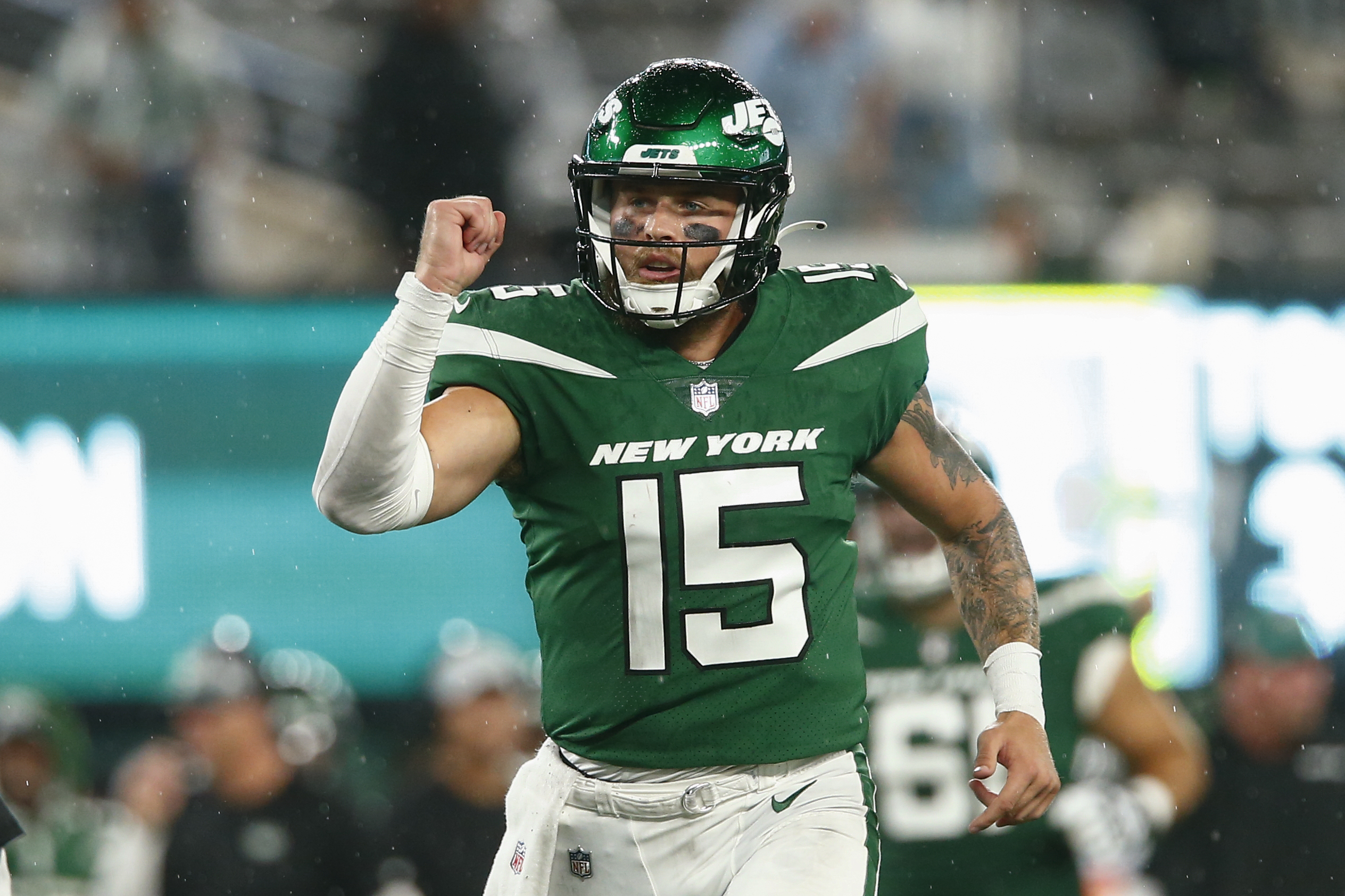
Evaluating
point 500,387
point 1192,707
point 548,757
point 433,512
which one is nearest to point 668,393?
point 500,387

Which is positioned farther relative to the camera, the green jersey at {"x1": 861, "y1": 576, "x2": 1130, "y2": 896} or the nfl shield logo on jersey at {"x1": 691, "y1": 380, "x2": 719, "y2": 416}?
the green jersey at {"x1": 861, "y1": 576, "x2": 1130, "y2": 896}

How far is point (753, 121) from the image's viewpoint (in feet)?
7.59

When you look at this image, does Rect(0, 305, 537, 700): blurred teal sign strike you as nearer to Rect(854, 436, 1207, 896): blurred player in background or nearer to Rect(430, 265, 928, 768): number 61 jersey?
Rect(854, 436, 1207, 896): blurred player in background

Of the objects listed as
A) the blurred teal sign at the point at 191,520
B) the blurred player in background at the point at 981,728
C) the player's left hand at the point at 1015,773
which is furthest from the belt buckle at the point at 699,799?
the blurred teal sign at the point at 191,520

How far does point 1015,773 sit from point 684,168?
0.92 m

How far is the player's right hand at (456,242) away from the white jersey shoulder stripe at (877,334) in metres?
0.53

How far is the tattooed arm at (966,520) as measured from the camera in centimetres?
234

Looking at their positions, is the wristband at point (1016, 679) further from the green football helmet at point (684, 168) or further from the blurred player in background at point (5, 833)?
the blurred player in background at point (5, 833)

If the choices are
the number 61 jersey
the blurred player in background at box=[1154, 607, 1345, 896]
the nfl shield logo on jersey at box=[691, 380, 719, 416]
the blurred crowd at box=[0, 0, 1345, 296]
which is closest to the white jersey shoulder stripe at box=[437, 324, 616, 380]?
the number 61 jersey

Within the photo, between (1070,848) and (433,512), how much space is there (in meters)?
2.14

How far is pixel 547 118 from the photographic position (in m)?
4.96

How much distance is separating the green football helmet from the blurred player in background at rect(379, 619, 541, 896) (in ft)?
6.77

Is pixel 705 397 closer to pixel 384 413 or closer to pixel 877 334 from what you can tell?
pixel 877 334

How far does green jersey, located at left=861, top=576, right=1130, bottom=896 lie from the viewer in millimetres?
3621
